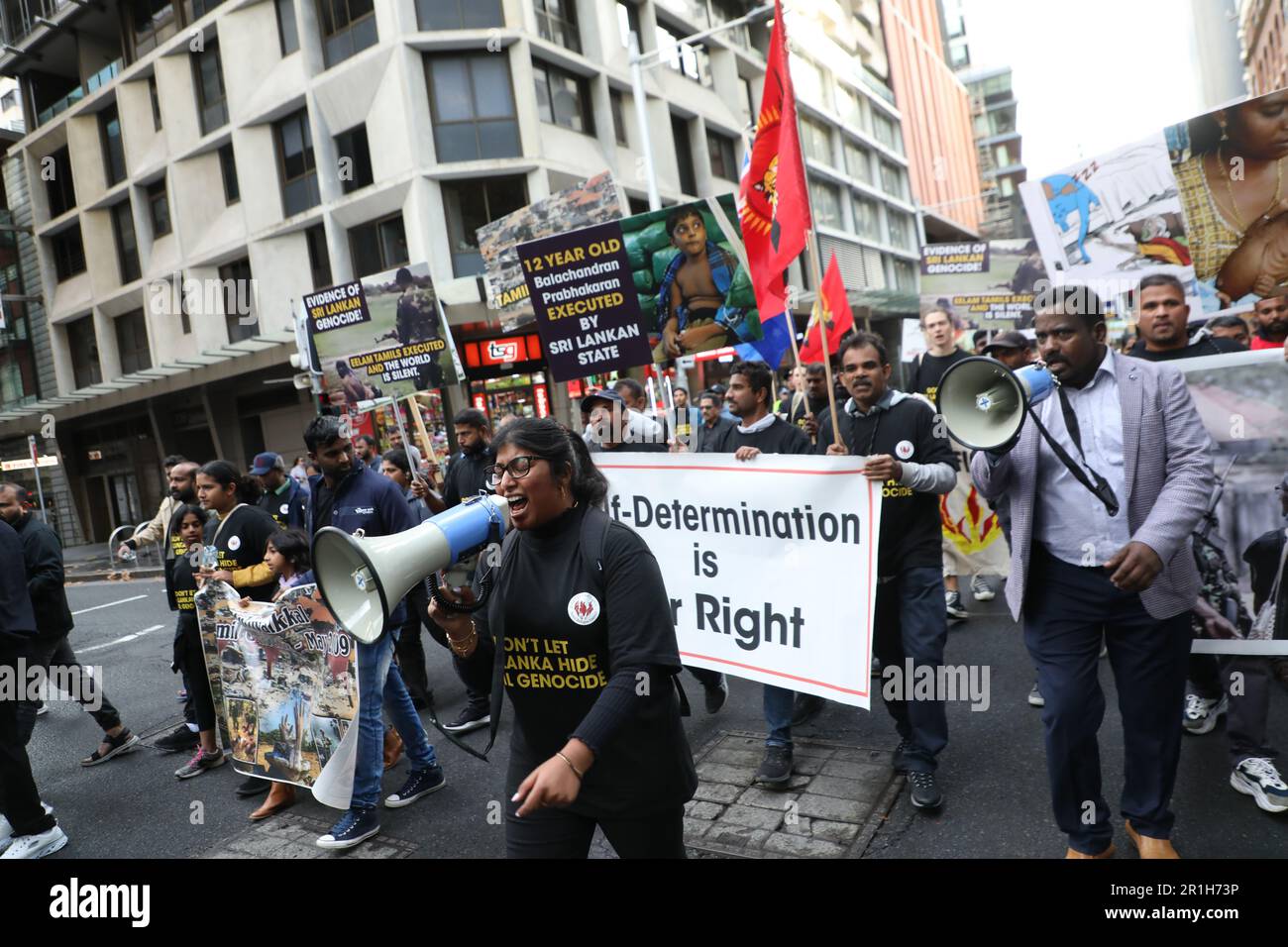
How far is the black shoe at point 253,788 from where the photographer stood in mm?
4469

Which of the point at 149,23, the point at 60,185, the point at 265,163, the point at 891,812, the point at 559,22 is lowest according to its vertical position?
the point at 891,812

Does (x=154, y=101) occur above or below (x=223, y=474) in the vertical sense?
above

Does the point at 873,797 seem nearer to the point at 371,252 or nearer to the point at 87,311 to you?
the point at 371,252

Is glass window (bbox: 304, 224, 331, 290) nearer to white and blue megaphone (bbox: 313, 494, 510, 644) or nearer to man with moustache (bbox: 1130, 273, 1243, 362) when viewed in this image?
man with moustache (bbox: 1130, 273, 1243, 362)

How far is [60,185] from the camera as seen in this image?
2756cm

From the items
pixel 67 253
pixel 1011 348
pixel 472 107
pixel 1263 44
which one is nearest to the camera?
pixel 1011 348

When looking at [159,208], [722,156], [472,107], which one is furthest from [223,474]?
[722,156]

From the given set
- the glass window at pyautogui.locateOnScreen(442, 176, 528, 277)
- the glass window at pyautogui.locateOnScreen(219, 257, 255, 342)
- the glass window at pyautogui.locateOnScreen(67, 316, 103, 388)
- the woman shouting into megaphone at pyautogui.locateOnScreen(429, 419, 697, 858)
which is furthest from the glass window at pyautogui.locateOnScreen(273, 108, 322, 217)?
the woman shouting into megaphone at pyautogui.locateOnScreen(429, 419, 697, 858)

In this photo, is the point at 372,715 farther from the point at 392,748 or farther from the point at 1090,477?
the point at 1090,477

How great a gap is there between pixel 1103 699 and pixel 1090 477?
0.73 metres

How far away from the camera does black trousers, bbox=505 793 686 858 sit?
2.16 m

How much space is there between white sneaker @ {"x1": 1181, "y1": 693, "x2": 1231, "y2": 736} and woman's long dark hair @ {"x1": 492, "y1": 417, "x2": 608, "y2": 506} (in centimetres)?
319

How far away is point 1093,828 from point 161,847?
401 cm
